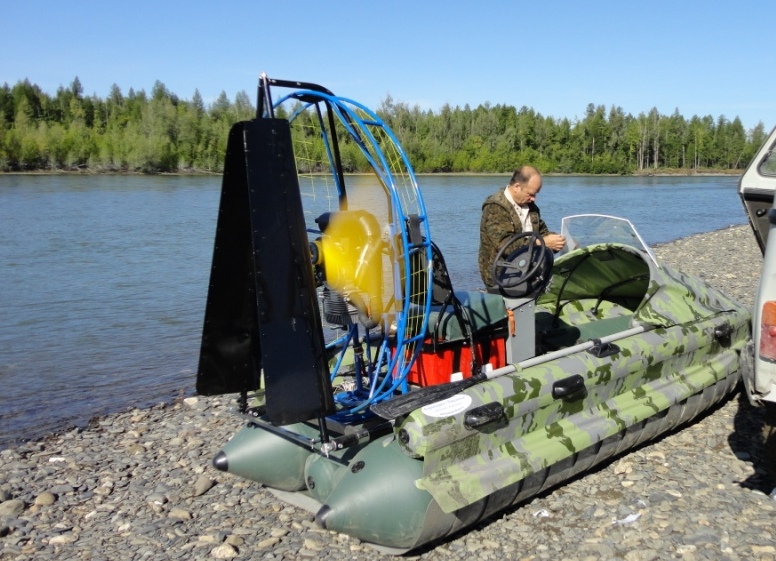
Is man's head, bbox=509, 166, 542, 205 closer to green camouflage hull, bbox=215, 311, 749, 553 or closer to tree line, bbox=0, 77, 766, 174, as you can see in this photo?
green camouflage hull, bbox=215, 311, 749, 553

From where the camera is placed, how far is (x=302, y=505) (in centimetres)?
505

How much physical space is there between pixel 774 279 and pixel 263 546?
3.33m

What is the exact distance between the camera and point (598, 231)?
6934mm

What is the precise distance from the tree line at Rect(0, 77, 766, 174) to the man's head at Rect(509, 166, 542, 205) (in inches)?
2079

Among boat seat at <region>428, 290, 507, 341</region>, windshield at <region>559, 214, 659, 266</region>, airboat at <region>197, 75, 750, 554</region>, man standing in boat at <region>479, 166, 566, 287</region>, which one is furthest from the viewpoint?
windshield at <region>559, 214, 659, 266</region>

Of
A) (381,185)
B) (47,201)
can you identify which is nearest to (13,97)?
(47,201)

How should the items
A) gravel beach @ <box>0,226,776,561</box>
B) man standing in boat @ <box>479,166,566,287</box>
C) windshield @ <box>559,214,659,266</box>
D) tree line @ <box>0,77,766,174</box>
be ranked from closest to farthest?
gravel beach @ <box>0,226,776,561</box>
man standing in boat @ <box>479,166,566,287</box>
windshield @ <box>559,214,659,266</box>
tree line @ <box>0,77,766,174</box>

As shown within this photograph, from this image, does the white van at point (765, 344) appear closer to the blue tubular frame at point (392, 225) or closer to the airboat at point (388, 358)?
the airboat at point (388, 358)

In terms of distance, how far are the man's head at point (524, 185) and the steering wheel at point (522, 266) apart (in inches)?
22.3

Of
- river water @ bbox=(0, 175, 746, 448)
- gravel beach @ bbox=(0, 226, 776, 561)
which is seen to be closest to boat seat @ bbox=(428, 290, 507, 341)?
gravel beach @ bbox=(0, 226, 776, 561)

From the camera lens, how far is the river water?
9658 millimetres

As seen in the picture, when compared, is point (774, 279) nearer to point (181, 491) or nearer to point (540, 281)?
point (540, 281)

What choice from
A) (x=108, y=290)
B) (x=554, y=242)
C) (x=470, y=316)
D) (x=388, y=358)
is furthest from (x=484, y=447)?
(x=108, y=290)

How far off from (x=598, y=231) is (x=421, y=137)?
255 ft
